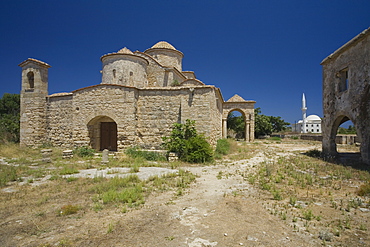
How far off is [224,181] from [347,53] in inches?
392

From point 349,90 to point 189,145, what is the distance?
28.4 feet

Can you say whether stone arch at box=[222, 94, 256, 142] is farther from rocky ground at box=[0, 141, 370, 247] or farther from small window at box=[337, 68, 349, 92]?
rocky ground at box=[0, 141, 370, 247]

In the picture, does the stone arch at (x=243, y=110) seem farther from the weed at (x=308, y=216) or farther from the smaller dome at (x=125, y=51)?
the weed at (x=308, y=216)

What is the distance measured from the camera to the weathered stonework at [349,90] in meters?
8.97

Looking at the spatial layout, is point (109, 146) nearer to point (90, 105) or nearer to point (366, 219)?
point (90, 105)

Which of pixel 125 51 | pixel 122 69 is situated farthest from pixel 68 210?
pixel 125 51

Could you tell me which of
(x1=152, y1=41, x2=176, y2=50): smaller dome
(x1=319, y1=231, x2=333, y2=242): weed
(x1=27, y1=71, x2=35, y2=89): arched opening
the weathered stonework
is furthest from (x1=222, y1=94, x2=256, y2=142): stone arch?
(x1=319, y1=231, x2=333, y2=242): weed

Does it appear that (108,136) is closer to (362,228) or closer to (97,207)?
(97,207)

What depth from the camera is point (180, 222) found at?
360 cm

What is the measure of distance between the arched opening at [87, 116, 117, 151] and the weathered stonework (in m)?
13.8

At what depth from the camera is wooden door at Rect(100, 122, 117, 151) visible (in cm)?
1397

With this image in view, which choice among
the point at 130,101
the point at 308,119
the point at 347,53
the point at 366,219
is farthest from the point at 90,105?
the point at 308,119

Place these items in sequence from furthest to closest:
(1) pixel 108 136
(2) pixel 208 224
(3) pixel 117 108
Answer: (1) pixel 108 136
(3) pixel 117 108
(2) pixel 208 224

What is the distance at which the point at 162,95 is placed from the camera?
11828mm
